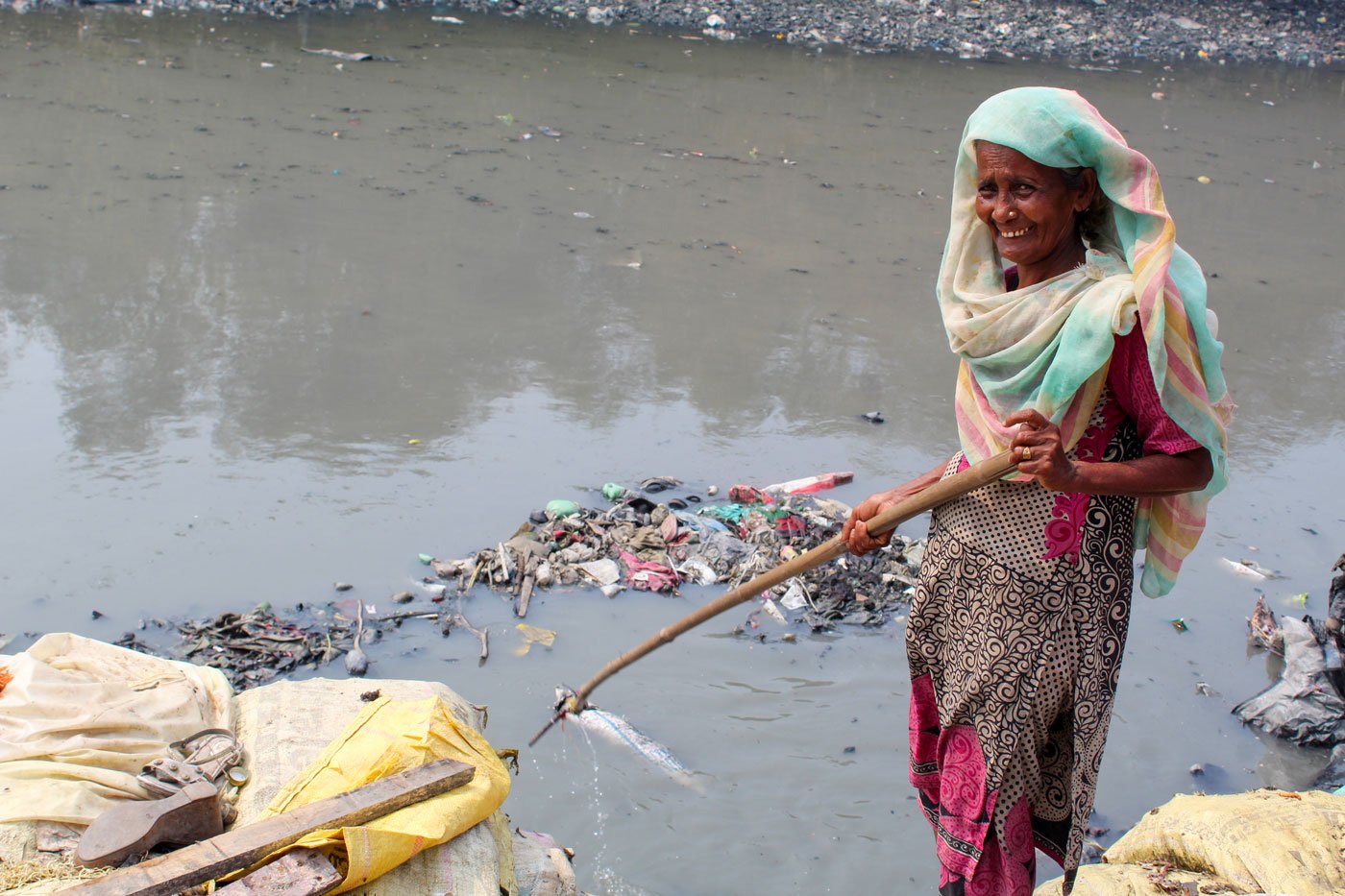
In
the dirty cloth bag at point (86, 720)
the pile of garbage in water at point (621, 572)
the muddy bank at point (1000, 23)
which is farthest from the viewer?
the muddy bank at point (1000, 23)

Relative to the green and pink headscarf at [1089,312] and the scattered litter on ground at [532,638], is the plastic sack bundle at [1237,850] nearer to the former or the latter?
the green and pink headscarf at [1089,312]

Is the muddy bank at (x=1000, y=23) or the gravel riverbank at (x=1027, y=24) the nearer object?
the muddy bank at (x=1000, y=23)

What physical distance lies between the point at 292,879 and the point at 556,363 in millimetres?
3790

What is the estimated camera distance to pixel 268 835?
7.05 feet

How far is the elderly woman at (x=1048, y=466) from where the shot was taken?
74.1 inches

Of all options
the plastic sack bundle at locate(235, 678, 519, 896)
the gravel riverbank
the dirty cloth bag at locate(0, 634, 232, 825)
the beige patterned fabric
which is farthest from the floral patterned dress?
the gravel riverbank

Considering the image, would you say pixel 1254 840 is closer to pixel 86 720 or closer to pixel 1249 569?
pixel 1249 569

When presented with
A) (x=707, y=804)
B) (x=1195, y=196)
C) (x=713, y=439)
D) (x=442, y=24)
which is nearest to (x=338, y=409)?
(x=713, y=439)

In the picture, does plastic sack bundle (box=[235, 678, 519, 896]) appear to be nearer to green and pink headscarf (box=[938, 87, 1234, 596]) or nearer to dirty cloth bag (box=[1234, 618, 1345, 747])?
green and pink headscarf (box=[938, 87, 1234, 596])

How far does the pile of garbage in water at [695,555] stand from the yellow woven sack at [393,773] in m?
1.34

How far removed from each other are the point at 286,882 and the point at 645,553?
2271 millimetres

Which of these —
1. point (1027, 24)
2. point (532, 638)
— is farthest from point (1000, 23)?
point (532, 638)

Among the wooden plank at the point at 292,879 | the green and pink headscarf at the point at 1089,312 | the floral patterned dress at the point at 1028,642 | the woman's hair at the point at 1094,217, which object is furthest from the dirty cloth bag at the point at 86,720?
the woman's hair at the point at 1094,217

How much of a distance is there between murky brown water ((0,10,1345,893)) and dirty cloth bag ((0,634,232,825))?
90 centimetres
